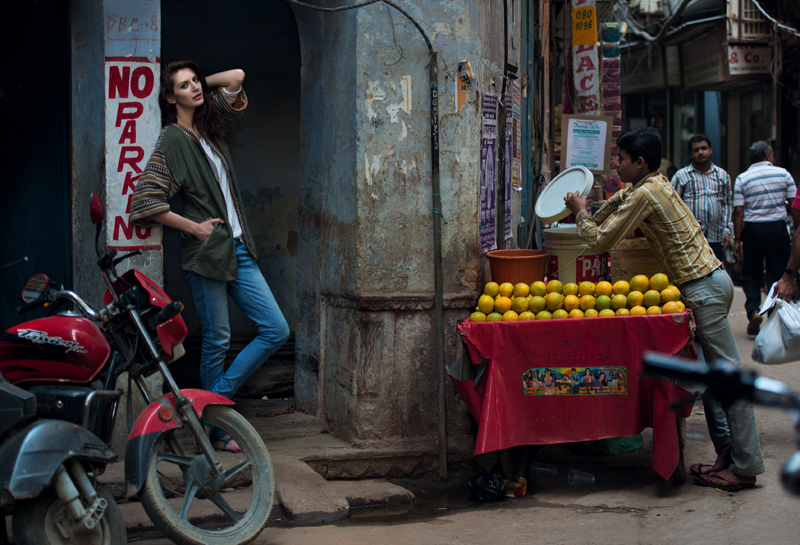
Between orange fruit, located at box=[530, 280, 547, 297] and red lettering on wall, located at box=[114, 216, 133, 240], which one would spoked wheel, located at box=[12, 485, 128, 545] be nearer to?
red lettering on wall, located at box=[114, 216, 133, 240]

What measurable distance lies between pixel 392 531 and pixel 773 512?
194 centimetres

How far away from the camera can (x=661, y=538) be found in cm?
359

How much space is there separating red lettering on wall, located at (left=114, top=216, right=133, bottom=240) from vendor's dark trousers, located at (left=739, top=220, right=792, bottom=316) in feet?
20.8

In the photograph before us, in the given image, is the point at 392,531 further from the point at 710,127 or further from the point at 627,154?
the point at 710,127

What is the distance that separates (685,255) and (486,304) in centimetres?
112

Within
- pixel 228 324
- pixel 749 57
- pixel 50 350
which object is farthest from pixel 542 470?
pixel 749 57

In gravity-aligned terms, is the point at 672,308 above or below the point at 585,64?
below

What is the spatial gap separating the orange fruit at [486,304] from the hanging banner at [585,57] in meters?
4.03

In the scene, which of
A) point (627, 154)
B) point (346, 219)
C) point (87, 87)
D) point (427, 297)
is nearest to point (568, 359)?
point (427, 297)

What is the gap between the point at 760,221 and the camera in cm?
776

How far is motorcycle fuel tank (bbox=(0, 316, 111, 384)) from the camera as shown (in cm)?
292

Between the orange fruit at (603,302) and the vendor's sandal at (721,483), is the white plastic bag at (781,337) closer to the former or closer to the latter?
the vendor's sandal at (721,483)

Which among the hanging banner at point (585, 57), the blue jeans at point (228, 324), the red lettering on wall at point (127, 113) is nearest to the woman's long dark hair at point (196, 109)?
the red lettering on wall at point (127, 113)

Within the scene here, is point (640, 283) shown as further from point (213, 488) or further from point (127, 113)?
point (127, 113)
